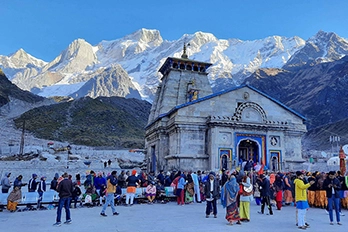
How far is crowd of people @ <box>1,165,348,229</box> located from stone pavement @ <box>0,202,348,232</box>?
0.39 meters

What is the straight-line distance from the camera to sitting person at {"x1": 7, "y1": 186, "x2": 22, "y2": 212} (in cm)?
1322

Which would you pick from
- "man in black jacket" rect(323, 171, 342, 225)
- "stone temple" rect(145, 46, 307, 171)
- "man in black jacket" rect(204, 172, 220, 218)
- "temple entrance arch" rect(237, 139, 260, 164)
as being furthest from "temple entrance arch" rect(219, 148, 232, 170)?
"man in black jacket" rect(323, 171, 342, 225)

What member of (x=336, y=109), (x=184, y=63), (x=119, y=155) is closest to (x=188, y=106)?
(x=184, y=63)

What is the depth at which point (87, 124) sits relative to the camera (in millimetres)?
87375

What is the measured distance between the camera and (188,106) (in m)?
23.8

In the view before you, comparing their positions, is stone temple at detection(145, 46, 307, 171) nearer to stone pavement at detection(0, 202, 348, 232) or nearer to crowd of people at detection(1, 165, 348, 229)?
crowd of people at detection(1, 165, 348, 229)

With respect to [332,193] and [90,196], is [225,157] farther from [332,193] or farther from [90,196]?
[332,193]

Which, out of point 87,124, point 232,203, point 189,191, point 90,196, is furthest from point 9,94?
point 232,203

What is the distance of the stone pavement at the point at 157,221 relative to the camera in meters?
9.25

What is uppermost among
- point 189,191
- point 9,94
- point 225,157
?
point 9,94

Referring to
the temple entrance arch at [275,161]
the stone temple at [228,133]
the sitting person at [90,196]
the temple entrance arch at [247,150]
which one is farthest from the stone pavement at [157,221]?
the temple entrance arch at [247,150]

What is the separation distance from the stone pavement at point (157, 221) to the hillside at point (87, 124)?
203ft

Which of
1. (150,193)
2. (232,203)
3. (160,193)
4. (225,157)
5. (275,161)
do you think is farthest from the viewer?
(275,161)

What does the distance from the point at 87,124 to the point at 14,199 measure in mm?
76127
